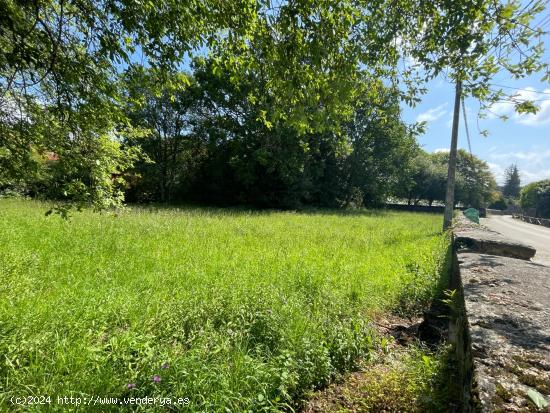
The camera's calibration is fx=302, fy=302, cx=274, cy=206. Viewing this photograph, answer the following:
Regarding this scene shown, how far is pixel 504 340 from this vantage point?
5.90ft

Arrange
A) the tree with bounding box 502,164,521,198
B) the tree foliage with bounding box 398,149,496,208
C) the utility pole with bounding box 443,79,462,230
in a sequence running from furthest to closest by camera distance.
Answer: the tree with bounding box 502,164,521,198 → the tree foliage with bounding box 398,149,496,208 → the utility pole with bounding box 443,79,462,230

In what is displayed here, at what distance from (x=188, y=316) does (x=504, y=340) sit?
288 cm

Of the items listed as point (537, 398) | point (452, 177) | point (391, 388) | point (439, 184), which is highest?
point (439, 184)

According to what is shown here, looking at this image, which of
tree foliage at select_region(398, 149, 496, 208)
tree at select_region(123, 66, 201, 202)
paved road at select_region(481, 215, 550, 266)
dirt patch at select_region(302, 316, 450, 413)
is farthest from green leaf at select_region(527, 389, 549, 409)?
tree foliage at select_region(398, 149, 496, 208)

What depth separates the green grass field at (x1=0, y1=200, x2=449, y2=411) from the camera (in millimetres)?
2316


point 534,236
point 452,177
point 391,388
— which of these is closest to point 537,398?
point 391,388

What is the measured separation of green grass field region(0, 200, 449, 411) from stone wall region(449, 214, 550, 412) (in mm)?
1242

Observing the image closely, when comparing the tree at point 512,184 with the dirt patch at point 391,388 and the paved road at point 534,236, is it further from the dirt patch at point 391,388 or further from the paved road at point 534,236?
the dirt patch at point 391,388

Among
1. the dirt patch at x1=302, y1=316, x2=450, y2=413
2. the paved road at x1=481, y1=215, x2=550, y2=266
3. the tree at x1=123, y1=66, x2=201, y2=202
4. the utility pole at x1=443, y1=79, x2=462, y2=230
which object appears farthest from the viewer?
the tree at x1=123, y1=66, x2=201, y2=202

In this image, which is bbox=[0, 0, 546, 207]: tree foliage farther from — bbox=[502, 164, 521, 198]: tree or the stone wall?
bbox=[502, 164, 521, 198]: tree

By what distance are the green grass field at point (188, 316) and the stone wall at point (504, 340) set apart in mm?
1242

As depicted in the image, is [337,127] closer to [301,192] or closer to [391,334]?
[391,334]

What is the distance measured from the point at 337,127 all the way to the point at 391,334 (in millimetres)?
2627

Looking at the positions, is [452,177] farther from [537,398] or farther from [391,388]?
[537,398]
